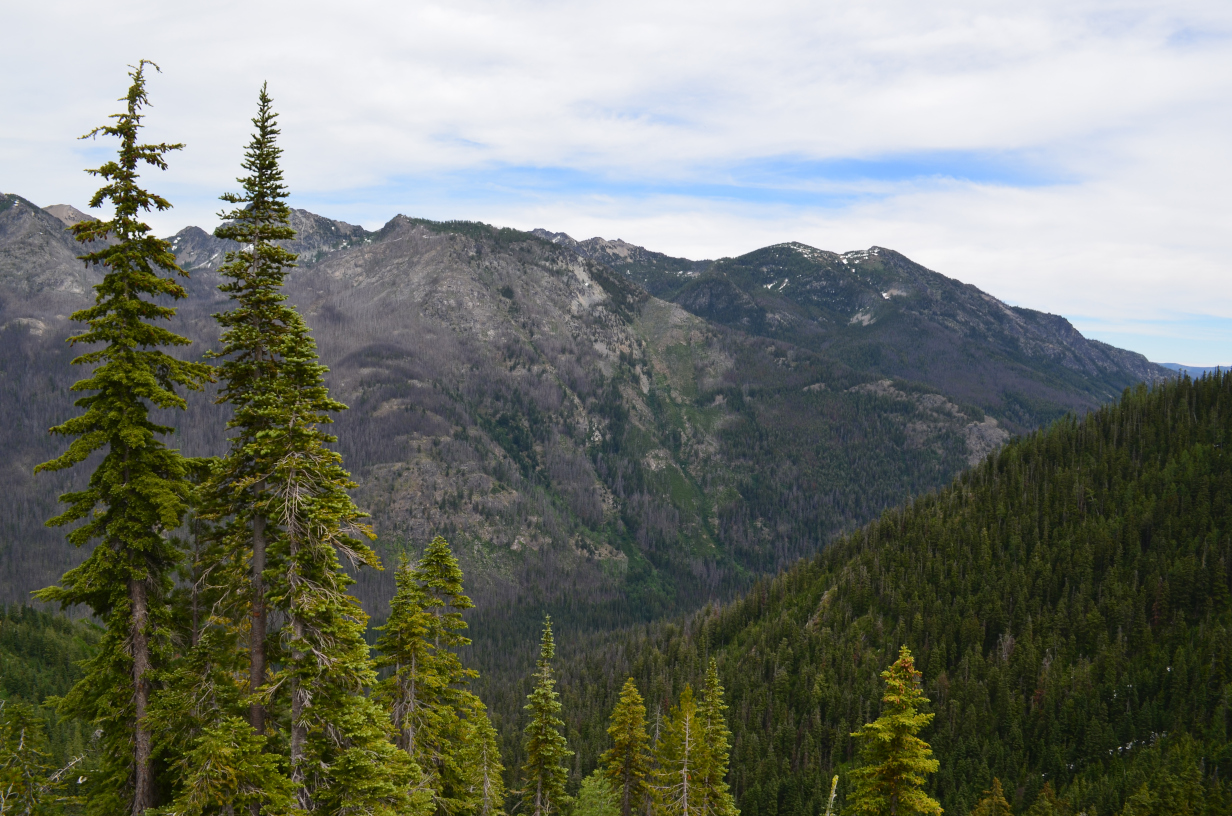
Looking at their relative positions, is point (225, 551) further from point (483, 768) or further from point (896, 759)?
point (483, 768)

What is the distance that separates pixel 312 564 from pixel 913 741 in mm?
24492

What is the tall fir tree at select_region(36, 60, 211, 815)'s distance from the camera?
73.2 ft

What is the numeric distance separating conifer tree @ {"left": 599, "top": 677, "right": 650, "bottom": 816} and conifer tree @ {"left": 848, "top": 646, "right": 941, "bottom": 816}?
77.6ft

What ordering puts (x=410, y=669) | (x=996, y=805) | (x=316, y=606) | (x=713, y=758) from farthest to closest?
Result: (x=996, y=805), (x=713, y=758), (x=410, y=669), (x=316, y=606)

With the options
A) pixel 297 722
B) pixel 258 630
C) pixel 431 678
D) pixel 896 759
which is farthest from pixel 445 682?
pixel 896 759

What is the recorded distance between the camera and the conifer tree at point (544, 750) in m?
44.0

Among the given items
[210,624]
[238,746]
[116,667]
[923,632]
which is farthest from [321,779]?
[923,632]

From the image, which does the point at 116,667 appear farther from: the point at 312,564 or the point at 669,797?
the point at 669,797

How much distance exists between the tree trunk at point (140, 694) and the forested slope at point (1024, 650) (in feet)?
368

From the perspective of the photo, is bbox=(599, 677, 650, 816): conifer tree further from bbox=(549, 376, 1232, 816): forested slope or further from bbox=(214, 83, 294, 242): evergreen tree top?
bbox=(549, 376, 1232, 816): forested slope

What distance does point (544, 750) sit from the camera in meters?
44.8

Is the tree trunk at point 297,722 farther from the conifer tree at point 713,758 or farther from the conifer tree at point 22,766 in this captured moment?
the conifer tree at point 713,758

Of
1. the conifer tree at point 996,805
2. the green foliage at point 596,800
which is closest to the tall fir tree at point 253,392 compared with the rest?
the green foliage at point 596,800

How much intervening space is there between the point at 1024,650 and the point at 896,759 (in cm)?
15778
